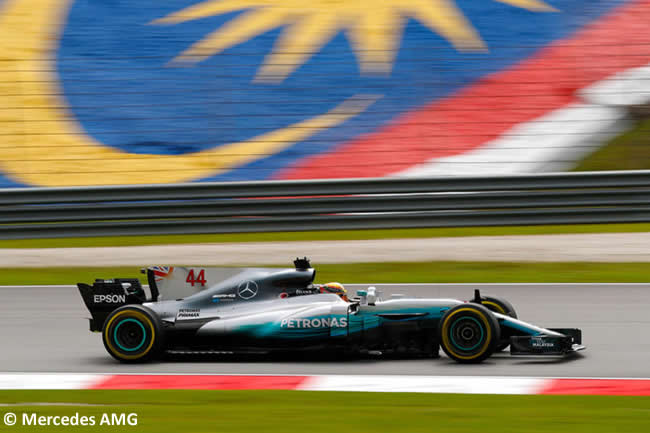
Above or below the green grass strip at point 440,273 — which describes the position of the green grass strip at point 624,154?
above

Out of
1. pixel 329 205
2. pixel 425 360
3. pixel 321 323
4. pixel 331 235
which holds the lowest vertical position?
pixel 425 360

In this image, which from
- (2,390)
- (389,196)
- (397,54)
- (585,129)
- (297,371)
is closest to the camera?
(2,390)

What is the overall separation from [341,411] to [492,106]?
1103 centimetres

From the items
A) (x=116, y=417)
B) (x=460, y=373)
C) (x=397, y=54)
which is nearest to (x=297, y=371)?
(x=460, y=373)

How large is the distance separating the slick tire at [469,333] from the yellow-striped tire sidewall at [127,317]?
76.6 inches

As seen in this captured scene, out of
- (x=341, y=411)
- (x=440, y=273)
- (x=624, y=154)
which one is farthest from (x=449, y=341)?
(x=624, y=154)

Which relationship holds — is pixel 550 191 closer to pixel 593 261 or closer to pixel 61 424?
pixel 593 261

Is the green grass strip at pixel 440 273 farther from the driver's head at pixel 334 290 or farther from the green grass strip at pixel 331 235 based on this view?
the driver's head at pixel 334 290

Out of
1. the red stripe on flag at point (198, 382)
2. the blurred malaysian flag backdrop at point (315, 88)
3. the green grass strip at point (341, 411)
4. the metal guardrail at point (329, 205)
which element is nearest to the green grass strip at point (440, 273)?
the metal guardrail at point (329, 205)

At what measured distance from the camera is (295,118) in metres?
15.8

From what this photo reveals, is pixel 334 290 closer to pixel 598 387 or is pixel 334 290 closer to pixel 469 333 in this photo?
pixel 469 333

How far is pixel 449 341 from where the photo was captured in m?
6.15

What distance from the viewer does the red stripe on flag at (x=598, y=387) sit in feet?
17.9

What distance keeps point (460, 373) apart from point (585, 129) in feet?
32.8
